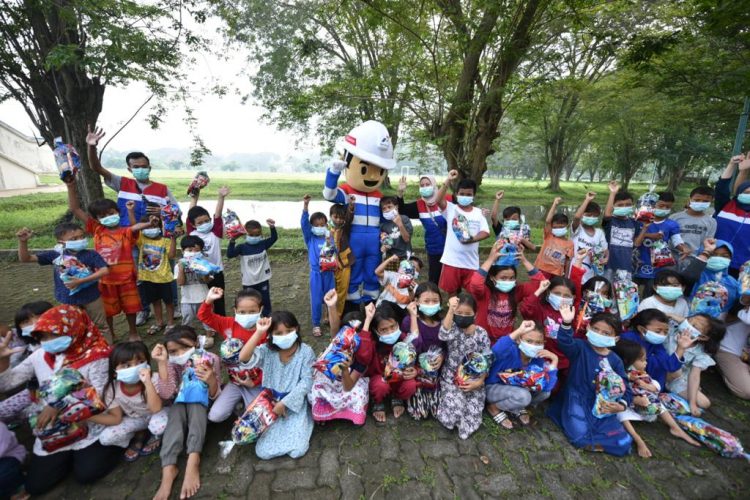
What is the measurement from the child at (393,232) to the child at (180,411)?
95.1 inches

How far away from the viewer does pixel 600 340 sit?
9.56ft

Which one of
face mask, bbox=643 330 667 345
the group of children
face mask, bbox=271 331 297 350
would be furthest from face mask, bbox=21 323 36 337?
face mask, bbox=643 330 667 345

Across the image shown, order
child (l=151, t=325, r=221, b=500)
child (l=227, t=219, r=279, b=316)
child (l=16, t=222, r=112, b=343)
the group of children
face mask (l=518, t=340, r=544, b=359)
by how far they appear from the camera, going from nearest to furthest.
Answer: child (l=151, t=325, r=221, b=500)
the group of children
face mask (l=518, t=340, r=544, b=359)
child (l=16, t=222, r=112, b=343)
child (l=227, t=219, r=279, b=316)

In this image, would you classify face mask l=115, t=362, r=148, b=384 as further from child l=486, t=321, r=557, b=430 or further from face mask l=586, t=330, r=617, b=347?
face mask l=586, t=330, r=617, b=347

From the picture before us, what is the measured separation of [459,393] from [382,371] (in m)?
0.77

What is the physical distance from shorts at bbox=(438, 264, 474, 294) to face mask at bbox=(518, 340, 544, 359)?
63.5 inches

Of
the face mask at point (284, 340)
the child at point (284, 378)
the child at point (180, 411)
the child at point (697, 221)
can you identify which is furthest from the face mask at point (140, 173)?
the child at point (697, 221)

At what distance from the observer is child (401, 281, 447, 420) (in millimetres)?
3234

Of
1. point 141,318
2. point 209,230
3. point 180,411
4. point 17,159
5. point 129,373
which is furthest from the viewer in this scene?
point 17,159

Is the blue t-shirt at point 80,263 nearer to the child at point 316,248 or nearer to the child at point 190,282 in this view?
the child at point 190,282

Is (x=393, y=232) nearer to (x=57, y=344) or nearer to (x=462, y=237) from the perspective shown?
(x=462, y=237)

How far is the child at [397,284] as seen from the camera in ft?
13.1

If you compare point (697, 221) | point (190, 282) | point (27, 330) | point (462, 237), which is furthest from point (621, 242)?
point (27, 330)

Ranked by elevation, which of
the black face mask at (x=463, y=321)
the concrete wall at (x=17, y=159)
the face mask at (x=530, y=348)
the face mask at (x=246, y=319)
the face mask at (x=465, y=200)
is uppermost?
the concrete wall at (x=17, y=159)
